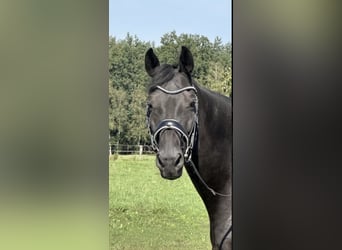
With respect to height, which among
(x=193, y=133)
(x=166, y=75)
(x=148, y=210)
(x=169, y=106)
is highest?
(x=166, y=75)

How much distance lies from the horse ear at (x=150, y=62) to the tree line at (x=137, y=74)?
0.02 metres

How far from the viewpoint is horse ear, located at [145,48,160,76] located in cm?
264

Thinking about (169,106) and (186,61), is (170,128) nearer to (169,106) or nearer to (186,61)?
(169,106)

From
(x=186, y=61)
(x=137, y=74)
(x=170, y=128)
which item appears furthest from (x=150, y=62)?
(x=170, y=128)

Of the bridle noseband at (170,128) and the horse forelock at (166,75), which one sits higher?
the horse forelock at (166,75)

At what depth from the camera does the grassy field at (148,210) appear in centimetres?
262

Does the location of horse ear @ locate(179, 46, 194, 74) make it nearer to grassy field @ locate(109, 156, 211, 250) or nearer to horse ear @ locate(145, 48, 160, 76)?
horse ear @ locate(145, 48, 160, 76)

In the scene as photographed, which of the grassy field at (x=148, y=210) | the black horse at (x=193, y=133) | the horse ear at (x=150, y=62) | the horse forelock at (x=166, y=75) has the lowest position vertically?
the grassy field at (x=148, y=210)

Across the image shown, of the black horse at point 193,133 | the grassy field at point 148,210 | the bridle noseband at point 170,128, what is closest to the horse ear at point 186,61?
the black horse at point 193,133

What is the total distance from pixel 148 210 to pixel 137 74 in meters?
0.75

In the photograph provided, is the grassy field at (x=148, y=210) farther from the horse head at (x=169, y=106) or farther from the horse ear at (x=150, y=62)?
the horse ear at (x=150, y=62)

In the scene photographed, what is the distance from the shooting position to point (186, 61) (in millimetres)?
2652
